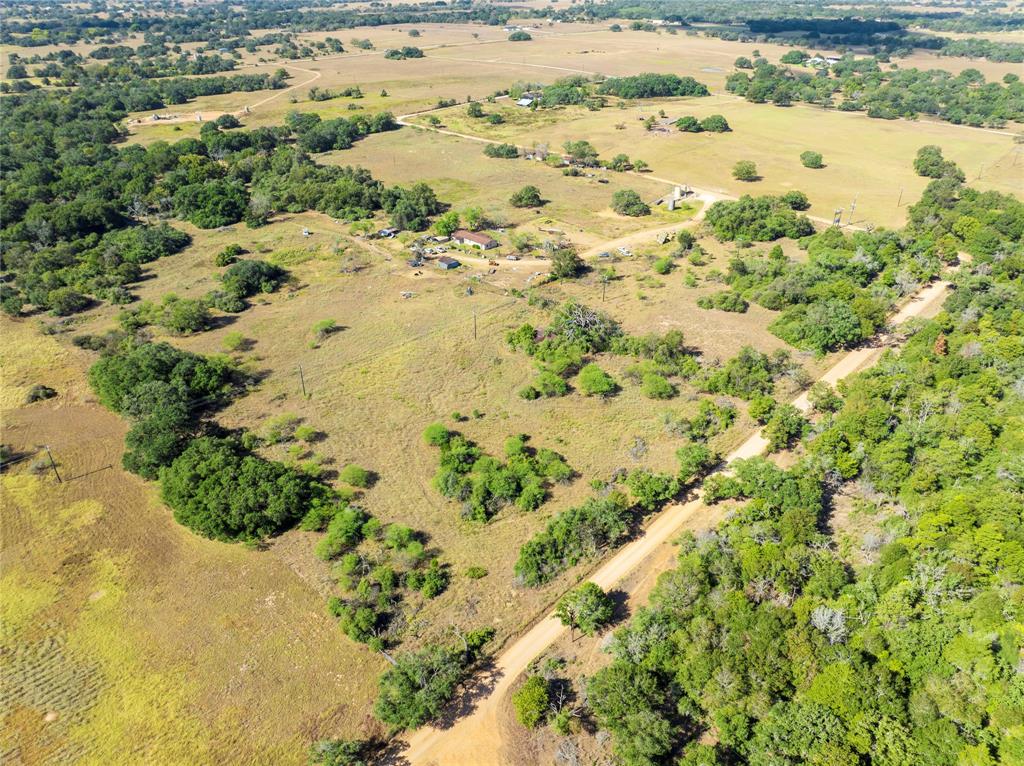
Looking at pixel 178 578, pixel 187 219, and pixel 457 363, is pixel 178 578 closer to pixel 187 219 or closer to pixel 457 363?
pixel 457 363

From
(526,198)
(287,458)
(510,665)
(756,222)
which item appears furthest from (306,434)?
(756,222)

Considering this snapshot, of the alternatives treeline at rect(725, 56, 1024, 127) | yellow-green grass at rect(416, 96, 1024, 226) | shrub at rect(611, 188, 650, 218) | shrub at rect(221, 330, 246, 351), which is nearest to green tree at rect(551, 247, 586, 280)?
shrub at rect(611, 188, 650, 218)

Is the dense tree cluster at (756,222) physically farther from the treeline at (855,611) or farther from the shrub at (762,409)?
the shrub at (762,409)

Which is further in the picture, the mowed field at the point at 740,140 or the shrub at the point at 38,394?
the mowed field at the point at 740,140

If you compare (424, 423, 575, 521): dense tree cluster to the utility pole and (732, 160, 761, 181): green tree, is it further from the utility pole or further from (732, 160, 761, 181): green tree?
(732, 160, 761, 181): green tree

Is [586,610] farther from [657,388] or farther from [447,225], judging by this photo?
[447,225]

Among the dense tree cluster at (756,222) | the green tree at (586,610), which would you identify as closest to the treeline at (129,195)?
the dense tree cluster at (756,222)

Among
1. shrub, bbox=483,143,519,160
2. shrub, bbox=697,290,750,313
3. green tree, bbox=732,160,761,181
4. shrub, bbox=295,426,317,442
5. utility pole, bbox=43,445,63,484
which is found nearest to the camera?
utility pole, bbox=43,445,63,484
